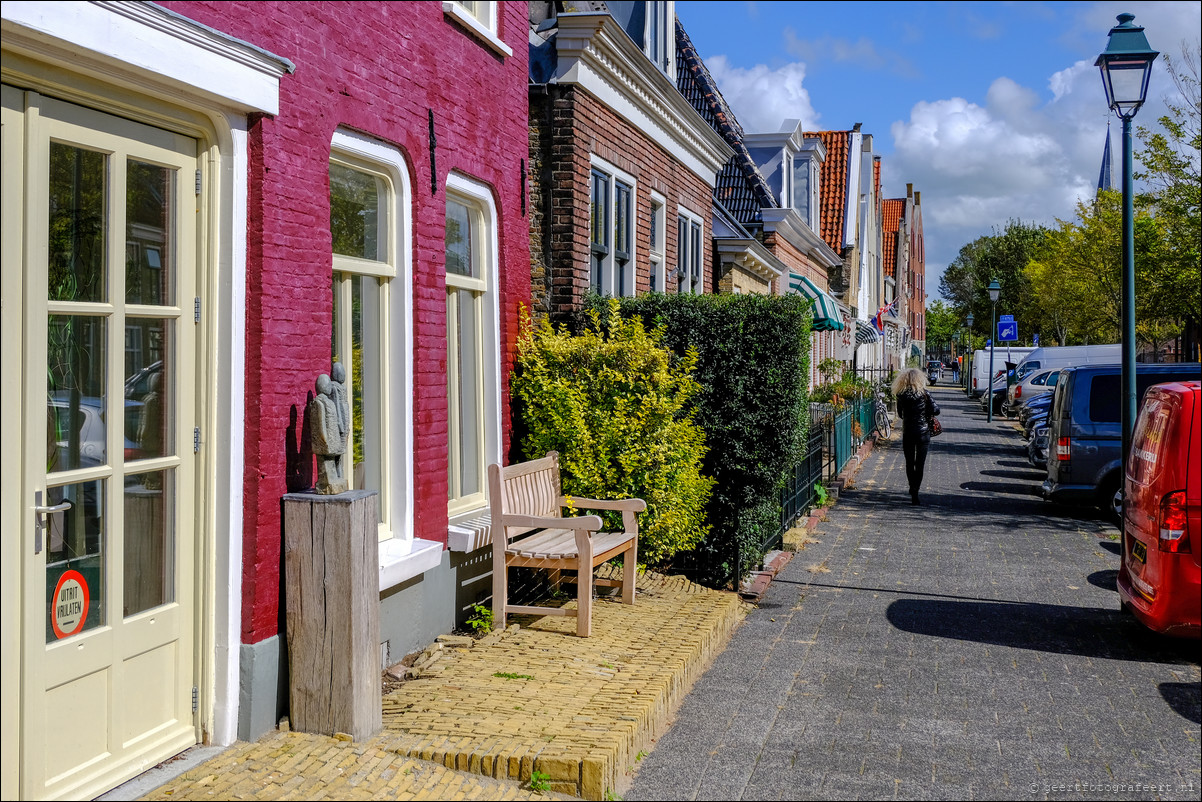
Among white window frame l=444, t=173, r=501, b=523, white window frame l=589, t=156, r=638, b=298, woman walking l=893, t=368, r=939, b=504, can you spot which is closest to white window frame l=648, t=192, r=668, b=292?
white window frame l=589, t=156, r=638, b=298

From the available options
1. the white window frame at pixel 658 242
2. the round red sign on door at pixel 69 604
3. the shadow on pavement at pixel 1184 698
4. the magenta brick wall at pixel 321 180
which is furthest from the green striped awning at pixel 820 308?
the round red sign on door at pixel 69 604

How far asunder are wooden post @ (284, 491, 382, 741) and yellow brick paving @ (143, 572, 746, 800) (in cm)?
14

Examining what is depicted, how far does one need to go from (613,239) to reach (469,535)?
13.6ft

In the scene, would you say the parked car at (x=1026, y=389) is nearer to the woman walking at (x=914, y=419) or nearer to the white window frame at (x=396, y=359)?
the woman walking at (x=914, y=419)

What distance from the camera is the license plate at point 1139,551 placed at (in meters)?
6.93

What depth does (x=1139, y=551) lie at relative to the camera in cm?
709

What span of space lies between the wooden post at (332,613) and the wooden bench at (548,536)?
1.96 m

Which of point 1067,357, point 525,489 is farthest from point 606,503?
point 1067,357

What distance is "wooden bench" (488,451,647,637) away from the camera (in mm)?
6895

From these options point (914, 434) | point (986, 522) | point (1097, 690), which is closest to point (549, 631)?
point (1097, 690)

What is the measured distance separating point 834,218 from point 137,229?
30318 millimetres

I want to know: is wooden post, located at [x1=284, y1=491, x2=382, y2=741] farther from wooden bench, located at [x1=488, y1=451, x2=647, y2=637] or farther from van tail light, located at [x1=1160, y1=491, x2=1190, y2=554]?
van tail light, located at [x1=1160, y1=491, x2=1190, y2=554]

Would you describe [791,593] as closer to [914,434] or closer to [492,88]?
[492,88]

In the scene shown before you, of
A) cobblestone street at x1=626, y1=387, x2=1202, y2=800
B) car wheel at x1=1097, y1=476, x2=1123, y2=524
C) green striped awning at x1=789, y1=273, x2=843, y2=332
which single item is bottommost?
cobblestone street at x1=626, y1=387, x2=1202, y2=800
